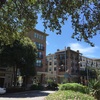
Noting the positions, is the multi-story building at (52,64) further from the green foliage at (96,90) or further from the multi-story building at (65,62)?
the green foliage at (96,90)

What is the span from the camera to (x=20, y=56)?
40656 millimetres

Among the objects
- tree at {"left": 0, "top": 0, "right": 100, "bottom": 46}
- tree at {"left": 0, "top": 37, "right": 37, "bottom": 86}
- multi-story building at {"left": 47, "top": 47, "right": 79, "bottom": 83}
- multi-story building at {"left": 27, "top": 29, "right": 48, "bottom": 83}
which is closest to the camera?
tree at {"left": 0, "top": 0, "right": 100, "bottom": 46}

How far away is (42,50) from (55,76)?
2494 cm

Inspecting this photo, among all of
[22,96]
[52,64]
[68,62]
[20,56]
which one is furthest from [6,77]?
[52,64]

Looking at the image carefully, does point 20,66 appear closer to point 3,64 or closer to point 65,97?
point 3,64

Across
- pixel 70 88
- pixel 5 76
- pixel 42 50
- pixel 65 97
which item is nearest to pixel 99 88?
pixel 70 88

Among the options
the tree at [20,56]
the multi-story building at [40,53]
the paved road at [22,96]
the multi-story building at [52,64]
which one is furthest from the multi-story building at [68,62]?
the paved road at [22,96]

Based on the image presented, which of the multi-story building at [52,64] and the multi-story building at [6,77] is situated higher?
the multi-story building at [52,64]

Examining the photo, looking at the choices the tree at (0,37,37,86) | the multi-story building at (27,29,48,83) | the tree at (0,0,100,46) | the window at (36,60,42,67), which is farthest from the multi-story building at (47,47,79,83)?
the tree at (0,0,100,46)

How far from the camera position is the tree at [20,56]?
A: 3975cm

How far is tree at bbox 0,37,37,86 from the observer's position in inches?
1565

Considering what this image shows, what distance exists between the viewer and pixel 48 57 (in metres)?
97.9

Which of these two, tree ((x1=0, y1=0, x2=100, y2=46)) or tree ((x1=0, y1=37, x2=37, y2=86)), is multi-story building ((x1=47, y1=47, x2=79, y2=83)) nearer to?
tree ((x1=0, y1=37, x2=37, y2=86))

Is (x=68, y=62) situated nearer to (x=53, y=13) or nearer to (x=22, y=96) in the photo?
(x=22, y=96)
